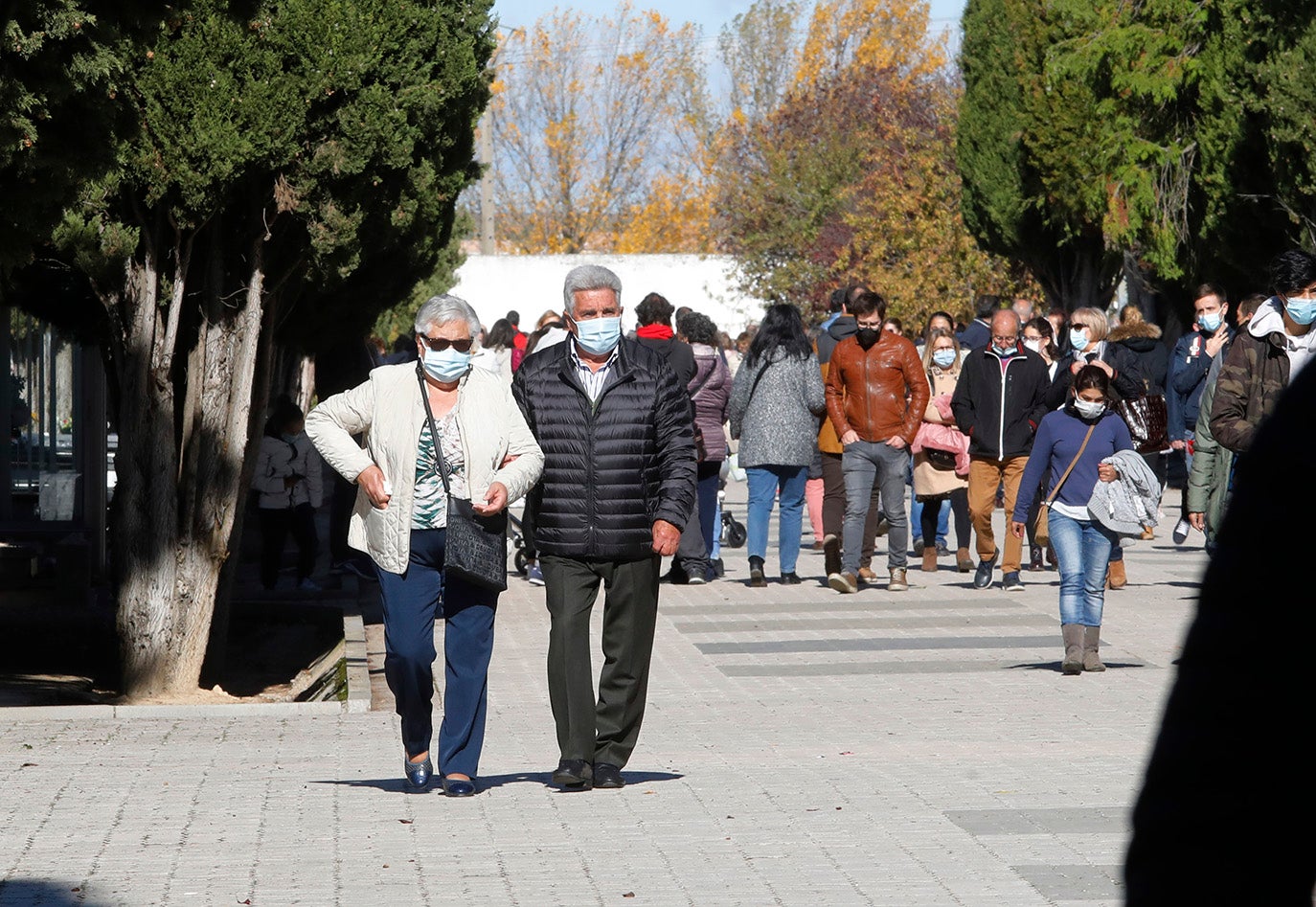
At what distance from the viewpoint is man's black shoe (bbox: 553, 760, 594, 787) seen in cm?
703

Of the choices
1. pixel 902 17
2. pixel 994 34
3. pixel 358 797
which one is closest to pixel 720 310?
pixel 902 17

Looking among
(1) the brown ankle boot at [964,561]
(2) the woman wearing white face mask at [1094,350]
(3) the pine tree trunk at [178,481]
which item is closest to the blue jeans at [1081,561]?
(2) the woman wearing white face mask at [1094,350]

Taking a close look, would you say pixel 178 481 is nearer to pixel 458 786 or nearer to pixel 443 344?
pixel 443 344

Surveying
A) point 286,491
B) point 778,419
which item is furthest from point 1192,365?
point 286,491

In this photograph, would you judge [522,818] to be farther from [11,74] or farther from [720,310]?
[720,310]

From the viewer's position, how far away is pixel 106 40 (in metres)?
7.81

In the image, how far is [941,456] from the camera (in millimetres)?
14516

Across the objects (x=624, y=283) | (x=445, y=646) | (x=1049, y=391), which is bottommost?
(x=445, y=646)

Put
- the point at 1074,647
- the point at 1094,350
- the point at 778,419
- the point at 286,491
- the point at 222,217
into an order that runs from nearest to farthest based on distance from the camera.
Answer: the point at 1074,647 → the point at 222,217 → the point at 778,419 → the point at 1094,350 → the point at 286,491

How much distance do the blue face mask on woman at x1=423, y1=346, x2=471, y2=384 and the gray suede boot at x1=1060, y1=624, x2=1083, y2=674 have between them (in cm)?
419

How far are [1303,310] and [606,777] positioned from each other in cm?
462

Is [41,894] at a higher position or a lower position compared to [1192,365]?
lower

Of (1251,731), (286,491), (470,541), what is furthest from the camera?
(286,491)

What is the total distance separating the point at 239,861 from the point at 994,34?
1293 inches
